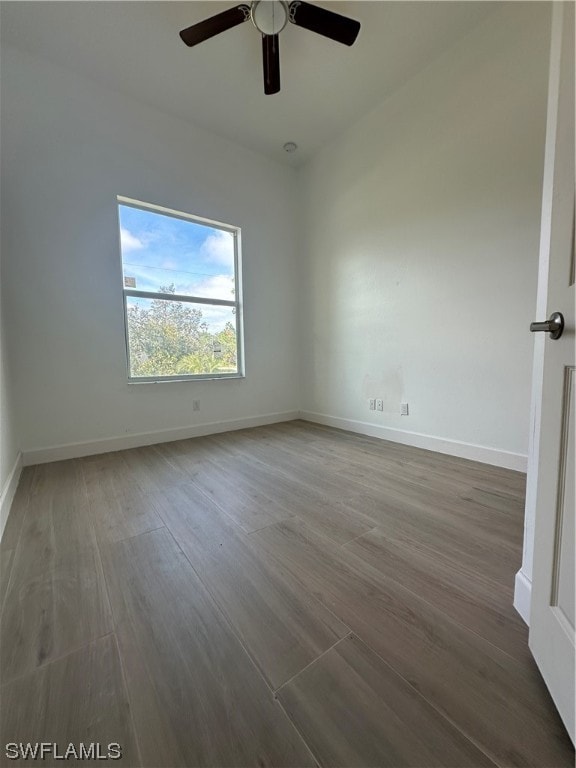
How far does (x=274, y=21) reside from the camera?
6.23ft

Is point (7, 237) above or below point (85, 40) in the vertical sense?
below

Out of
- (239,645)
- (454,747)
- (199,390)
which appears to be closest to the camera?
(454,747)

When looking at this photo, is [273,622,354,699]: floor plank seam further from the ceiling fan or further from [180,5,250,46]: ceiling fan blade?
[180,5,250,46]: ceiling fan blade

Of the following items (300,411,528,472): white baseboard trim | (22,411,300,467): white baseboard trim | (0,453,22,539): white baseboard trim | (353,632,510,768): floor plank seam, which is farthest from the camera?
(22,411,300,467): white baseboard trim

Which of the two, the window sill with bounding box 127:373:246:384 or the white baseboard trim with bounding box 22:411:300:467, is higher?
the window sill with bounding box 127:373:246:384

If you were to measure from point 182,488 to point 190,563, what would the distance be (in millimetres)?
812

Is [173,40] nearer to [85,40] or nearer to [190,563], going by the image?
[85,40]

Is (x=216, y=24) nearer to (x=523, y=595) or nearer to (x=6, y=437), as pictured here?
(x=6, y=437)

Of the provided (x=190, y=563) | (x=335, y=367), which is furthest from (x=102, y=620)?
(x=335, y=367)

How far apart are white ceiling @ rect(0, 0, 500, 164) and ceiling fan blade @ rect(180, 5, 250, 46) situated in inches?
13.9

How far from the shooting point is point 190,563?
1.29 m

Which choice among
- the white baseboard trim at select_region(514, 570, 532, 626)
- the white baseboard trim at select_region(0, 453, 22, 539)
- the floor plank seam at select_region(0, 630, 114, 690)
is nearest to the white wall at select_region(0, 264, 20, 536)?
the white baseboard trim at select_region(0, 453, 22, 539)

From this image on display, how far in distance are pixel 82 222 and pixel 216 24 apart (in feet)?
5.77

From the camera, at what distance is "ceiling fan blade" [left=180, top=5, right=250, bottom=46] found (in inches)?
71.4
